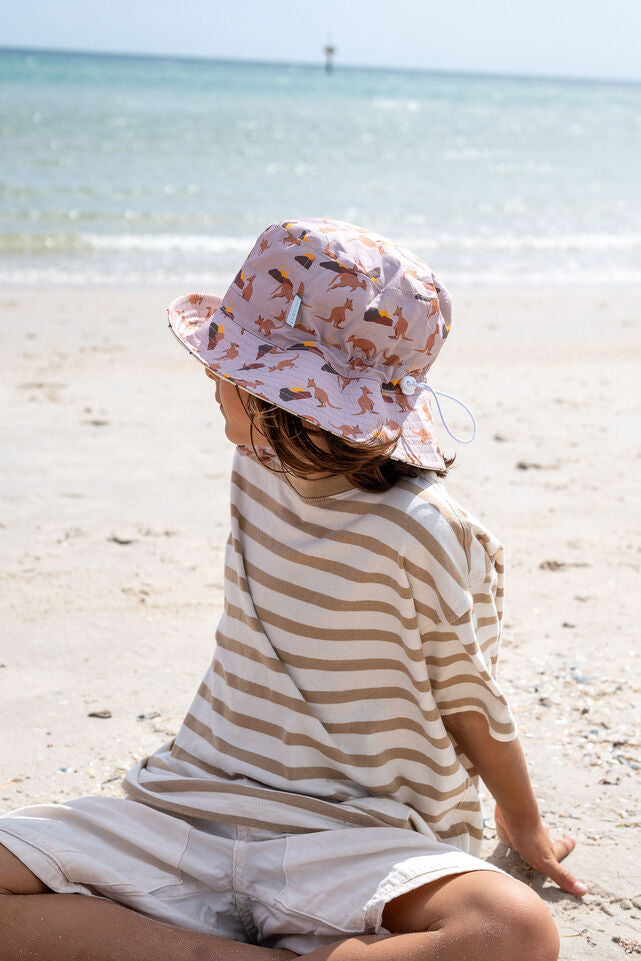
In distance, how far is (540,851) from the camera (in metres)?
1.89

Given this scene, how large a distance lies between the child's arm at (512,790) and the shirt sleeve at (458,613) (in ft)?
0.08

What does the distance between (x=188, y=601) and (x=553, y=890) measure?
4.63ft

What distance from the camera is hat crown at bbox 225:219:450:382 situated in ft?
4.83

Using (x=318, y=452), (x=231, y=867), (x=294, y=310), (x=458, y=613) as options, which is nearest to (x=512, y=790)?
(x=458, y=613)

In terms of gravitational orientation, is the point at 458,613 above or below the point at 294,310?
below

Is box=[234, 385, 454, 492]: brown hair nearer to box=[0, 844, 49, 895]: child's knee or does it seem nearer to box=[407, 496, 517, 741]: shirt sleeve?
box=[407, 496, 517, 741]: shirt sleeve

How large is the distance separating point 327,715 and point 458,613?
269 mm

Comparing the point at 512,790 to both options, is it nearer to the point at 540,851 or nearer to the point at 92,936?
the point at 540,851

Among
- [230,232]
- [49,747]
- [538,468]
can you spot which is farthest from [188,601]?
[230,232]

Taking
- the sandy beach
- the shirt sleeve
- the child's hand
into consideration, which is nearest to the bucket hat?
the shirt sleeve

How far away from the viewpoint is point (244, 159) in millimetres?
17125

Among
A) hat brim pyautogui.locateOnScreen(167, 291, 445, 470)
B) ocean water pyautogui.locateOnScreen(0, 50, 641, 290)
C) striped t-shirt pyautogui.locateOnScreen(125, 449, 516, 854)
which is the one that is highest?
hat brim pyautogui.locateOnScreen(167, 291, 445, 470)

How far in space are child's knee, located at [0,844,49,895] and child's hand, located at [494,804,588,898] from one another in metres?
0.81

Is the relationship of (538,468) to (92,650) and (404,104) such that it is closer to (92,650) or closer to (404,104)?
(92,650)
